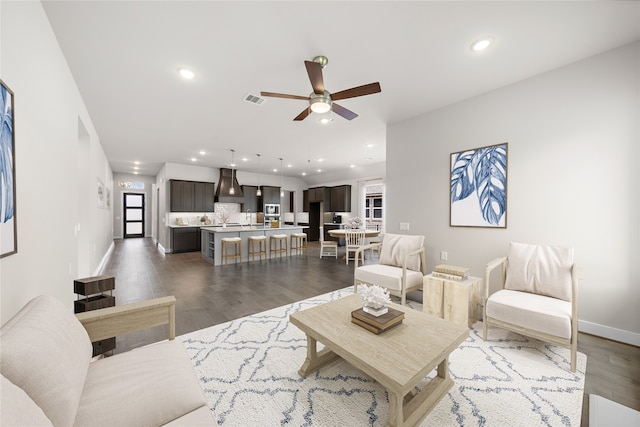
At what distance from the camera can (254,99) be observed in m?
3.39

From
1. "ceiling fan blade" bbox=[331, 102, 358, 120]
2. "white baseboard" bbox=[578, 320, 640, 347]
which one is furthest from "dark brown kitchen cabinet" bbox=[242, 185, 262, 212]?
"white baseboard" bbox=[578, 320, 640, 347]

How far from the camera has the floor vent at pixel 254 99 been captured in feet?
10.8

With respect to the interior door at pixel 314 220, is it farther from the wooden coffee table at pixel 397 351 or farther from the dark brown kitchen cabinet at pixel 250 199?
the wooden coffee table at pixel 397 351

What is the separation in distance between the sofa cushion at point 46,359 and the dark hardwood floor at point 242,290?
145 centimetres

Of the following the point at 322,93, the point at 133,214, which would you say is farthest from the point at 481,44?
the point at 133,214

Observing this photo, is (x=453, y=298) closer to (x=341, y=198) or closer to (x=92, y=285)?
(x=92, y=285)

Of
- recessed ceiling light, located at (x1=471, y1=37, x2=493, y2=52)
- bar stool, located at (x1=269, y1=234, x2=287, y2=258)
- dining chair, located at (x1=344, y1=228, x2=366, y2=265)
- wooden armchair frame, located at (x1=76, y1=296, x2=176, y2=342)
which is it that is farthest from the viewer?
bar stool, located at (x1=269, y1=234, x2=287, y2=258)

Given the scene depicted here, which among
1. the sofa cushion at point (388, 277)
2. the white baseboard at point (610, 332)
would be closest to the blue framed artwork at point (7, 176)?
the sofa cushion at point (388, 277)

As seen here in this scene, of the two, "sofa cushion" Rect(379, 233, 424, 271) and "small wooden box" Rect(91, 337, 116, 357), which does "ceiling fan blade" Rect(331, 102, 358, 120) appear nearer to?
"sofa cushion" Rect(379, 233, 424, 271)

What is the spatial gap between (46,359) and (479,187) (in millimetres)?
3997

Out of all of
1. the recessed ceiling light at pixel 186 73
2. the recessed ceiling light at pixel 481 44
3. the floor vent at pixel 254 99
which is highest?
the floor vent at pixel 254 99

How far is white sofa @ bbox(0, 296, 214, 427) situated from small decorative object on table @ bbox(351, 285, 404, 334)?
1.10 m

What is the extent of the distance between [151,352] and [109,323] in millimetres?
389

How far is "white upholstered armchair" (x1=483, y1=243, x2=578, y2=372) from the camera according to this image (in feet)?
6.61
